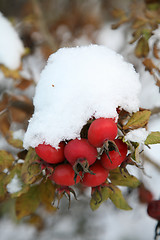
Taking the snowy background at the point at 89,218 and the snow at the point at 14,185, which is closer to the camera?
the snow at the point at 14,185

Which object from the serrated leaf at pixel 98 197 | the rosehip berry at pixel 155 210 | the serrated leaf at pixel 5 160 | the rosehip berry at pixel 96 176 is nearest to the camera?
the rosehip berry at pixel 96 176

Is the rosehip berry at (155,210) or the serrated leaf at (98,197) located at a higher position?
the serrated leaf at (98,197)

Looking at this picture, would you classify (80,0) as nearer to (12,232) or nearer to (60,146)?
(60,146)

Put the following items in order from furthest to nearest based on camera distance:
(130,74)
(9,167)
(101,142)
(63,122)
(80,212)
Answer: (80,212) → (9,167) → (130,74) → (63,122) → (101,142)

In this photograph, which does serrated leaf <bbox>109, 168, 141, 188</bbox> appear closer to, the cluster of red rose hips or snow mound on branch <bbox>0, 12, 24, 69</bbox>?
the cluster of red rose hips

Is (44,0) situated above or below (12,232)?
above

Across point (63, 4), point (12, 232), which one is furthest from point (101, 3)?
point (12, 232)

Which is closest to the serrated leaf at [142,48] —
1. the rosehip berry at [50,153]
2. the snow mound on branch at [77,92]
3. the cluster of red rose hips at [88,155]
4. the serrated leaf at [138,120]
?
the snow mound on branch at [77,92]

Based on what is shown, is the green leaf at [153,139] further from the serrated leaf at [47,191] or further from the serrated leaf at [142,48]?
the serrated leaf at [142,48]
